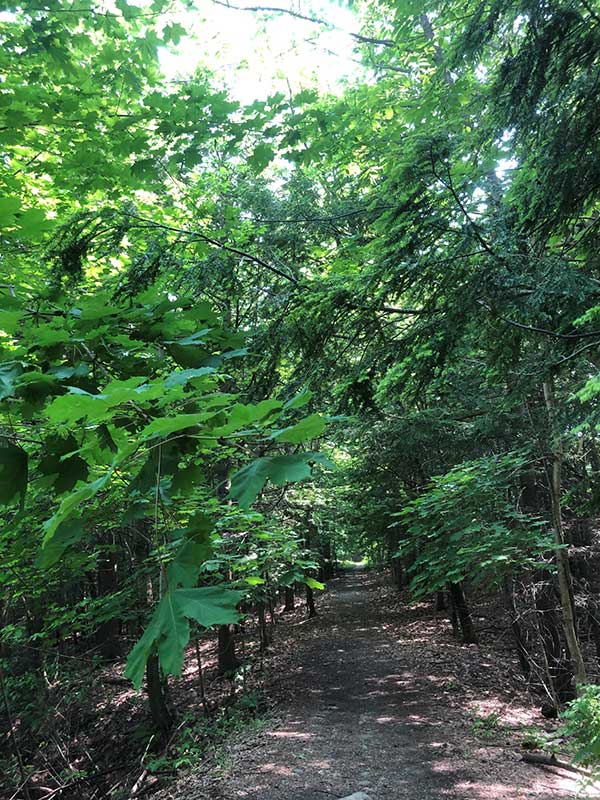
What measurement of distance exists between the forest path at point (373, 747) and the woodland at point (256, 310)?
3.43 feet

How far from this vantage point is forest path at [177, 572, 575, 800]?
5730mm

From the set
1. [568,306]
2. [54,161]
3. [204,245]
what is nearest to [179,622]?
[568,306]

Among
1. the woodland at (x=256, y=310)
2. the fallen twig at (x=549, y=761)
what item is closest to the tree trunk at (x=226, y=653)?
the woodland at (x=256, y=310)

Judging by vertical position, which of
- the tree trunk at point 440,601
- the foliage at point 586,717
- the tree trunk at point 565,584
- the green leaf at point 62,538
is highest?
the green leaf at point 62,538

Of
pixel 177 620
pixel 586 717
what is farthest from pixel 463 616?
pixel 177 620

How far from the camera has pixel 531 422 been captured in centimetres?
731

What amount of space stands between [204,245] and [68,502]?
4167mm

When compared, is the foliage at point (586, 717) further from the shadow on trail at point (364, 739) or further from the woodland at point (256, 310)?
the shadow on trail at point (364, 739)

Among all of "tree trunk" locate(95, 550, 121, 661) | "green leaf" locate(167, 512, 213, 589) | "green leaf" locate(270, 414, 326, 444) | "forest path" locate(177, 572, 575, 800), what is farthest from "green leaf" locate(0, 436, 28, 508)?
"tree trunk" locate(95, 550, 121, 661)

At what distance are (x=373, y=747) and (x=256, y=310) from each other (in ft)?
20.8

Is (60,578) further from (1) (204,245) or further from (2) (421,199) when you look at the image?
(2) (421,199)

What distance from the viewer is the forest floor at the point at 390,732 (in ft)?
19.1

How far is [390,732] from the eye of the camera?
764cm

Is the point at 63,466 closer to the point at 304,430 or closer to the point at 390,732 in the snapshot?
the point at 304,430
